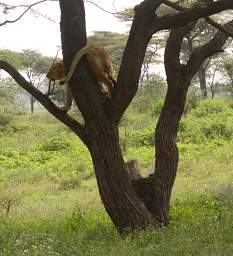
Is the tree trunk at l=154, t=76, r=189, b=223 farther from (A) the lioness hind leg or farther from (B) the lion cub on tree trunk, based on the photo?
(A) the lioness hind leg

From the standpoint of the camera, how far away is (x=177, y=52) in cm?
628

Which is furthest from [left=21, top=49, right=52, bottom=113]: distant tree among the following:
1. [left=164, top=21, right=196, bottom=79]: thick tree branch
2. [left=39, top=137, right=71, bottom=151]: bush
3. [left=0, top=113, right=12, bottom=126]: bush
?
[left=164, top=21, right=196, bottom=79]: thick tree branch

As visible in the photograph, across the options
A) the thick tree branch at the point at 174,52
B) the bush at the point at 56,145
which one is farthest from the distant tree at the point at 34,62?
the thick tree branch at the point at 174,52

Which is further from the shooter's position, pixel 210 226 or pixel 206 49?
pixel 206 49

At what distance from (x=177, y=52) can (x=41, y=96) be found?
1.60 metres

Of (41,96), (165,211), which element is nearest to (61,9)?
(41,96)

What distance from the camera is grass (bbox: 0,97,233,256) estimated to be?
4.82m

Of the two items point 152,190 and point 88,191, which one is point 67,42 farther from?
point 88,191

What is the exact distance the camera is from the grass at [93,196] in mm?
4824

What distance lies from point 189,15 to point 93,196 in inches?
213

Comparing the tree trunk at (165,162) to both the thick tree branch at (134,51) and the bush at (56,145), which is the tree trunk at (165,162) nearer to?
the thick tree branch at (134,51)

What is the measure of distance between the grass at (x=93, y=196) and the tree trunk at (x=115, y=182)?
0.24 metres

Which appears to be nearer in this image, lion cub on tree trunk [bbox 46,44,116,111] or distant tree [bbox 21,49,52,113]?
lion cub on tree trunk [bbox 46,44,116,111]

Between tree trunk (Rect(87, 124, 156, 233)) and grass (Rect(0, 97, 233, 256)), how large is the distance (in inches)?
9.4
